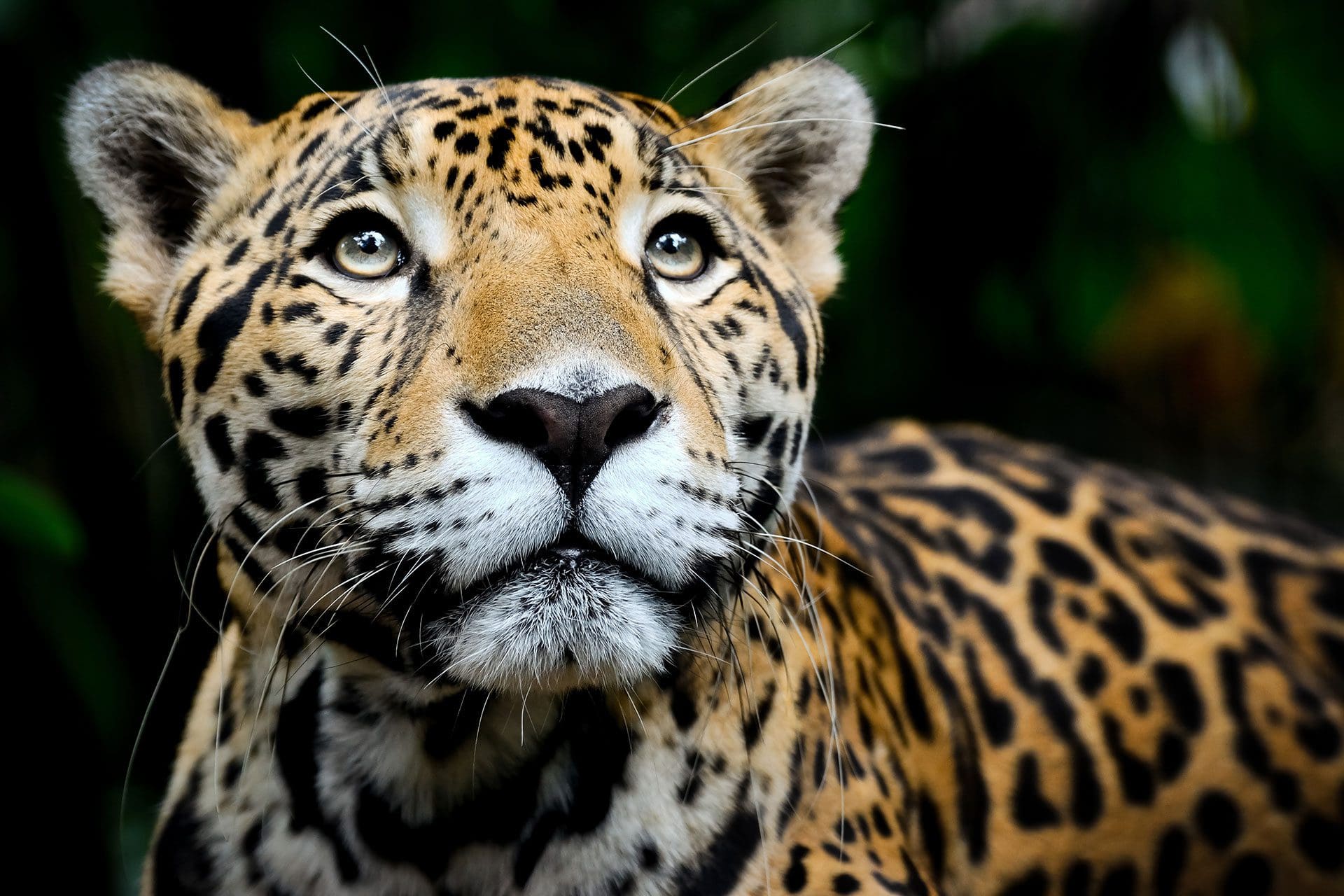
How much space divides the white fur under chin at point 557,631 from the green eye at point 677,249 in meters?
0.72

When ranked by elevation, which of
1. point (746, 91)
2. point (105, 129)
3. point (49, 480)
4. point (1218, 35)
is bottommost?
point (49, 480)

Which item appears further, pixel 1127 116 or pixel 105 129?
pixel 1127 116

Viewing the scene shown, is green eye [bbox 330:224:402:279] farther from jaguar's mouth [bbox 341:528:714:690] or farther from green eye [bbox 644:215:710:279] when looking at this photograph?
jaguar's mouth [bbox 341:528:714:690]

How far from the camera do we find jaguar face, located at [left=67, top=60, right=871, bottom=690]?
2064 mm

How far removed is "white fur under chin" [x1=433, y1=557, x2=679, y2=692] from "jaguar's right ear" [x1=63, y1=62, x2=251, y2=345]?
3.49 ft

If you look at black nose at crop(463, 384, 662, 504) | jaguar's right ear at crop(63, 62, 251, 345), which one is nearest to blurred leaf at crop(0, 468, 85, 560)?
jaguar's right ear at crop(63, 62, 251, 345)

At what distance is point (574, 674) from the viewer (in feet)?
7.13

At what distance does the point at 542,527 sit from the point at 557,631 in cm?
19

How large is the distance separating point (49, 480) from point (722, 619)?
3.56 meters

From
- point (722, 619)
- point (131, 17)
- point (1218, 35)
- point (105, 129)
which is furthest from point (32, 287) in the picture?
point (1218, 35)

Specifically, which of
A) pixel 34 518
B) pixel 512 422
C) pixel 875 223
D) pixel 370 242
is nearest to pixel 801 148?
pixel 370 242

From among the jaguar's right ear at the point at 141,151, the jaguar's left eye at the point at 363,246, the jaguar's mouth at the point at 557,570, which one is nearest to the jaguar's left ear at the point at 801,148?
the jaguar's left eye at the point at 363,246

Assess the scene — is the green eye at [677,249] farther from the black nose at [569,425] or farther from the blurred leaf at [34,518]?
the blurred leaf at [34,518]

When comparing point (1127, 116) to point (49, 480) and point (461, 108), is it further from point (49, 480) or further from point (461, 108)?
point (49, 480)
